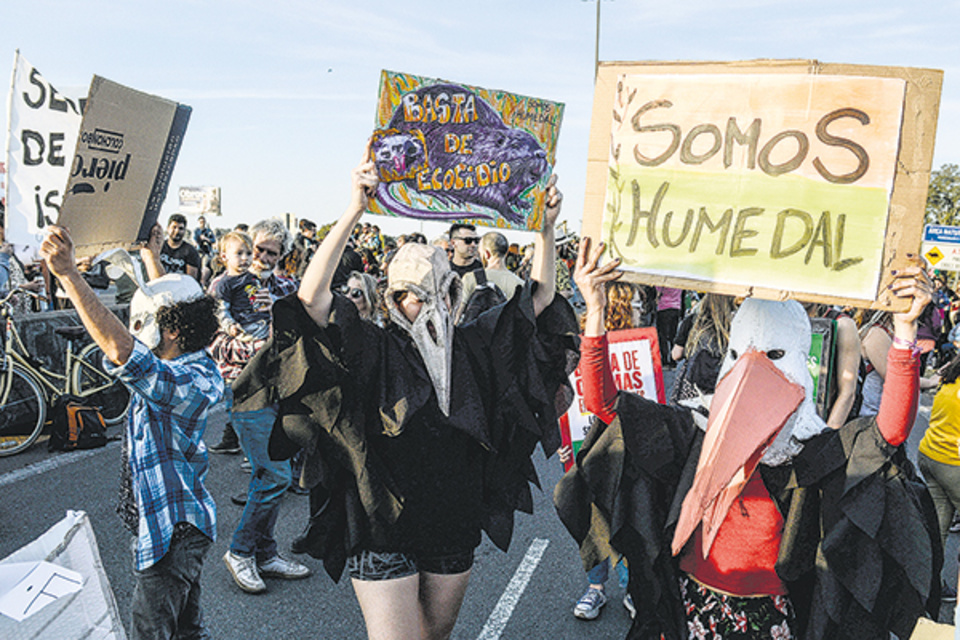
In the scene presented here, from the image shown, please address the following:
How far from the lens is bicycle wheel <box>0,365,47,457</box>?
628 cm

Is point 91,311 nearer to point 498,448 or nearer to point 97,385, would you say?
point 498,448

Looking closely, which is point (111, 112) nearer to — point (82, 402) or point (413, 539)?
point (413, 539)

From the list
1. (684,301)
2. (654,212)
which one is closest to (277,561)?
(654,212)

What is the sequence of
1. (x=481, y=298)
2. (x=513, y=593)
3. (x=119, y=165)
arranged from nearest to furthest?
(x=119, y=165), (x=513, y=593), (x=481, y=298)

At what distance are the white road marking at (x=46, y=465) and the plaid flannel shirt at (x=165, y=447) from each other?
375cm

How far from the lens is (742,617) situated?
225cm

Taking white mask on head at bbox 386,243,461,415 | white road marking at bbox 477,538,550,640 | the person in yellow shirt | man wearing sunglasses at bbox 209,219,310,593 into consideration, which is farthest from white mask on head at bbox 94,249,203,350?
the person in yellow shirt

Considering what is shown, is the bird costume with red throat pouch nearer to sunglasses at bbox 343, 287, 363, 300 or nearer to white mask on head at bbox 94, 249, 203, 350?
Answer: white mask on head at bbox 94, 249, 203, 350

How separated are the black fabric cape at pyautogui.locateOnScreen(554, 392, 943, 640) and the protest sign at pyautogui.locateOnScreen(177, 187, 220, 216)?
91.0 feet

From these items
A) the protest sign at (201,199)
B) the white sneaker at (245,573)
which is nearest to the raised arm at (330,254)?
the white sneaker at (245,573)

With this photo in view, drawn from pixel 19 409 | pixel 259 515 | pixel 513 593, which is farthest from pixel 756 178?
pixel 19 409

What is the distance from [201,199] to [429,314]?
29395mm

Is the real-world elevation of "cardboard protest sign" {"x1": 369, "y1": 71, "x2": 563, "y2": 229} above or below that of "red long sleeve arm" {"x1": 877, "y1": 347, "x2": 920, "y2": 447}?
above

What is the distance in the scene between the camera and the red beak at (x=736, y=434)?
2.10m
